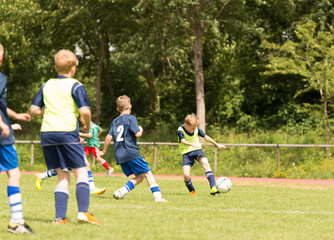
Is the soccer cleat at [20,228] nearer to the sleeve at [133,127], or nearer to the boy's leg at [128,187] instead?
the sleeve at [133,127]

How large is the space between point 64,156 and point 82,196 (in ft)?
1.60

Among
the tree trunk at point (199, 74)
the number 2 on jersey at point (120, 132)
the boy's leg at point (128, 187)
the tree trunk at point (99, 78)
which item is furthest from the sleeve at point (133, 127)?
the tree trunk at point (99, 78)

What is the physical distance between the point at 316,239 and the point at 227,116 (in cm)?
2693

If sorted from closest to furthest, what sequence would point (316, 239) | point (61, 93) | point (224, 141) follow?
point (316, 239) → point (61, 93) → point (224, 141)

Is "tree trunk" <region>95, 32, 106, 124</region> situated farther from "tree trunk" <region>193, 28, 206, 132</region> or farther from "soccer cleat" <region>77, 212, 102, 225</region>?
"soccer cleat" <region>77, 212, 102, 225</region>

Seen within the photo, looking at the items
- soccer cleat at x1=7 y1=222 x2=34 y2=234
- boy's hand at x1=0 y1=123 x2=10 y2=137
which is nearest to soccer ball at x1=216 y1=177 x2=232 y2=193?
soccer cleat at x1=7 y1=222 x2=34 y2=234

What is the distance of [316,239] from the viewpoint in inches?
238

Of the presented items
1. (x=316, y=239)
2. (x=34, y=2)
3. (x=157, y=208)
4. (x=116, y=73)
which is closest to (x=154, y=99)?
(x=116, y=73)

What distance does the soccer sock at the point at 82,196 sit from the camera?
21.7 feet

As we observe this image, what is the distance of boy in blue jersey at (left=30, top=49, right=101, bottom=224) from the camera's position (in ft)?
21.4

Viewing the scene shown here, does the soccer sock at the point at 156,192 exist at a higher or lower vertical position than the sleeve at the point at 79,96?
lower

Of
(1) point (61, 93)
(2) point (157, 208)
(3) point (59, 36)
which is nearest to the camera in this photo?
(1) point (61, 93)

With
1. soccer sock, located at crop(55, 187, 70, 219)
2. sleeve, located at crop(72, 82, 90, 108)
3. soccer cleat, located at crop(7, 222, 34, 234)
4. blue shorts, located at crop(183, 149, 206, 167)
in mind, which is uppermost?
sleeve, located at crop(72, 82, 90, 108)

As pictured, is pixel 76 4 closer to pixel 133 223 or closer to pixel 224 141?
pixel 224 141
